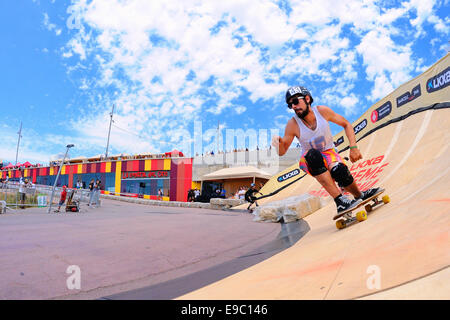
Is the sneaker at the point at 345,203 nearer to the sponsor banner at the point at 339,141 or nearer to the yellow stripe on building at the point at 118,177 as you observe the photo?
the sponsor banner at the point at 339,141

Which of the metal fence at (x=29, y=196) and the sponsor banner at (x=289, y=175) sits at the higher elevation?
the sponsor banner at (x=289, y=175)

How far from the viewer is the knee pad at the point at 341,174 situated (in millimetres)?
3363

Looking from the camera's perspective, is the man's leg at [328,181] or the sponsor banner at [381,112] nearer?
the man's leg at [328,181]

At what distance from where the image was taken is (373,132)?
11.4 meters

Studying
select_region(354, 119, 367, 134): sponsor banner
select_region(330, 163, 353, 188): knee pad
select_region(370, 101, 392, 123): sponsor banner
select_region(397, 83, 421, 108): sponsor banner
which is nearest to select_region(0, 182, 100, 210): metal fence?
select_region(330, 163, 353, 188): knee pad

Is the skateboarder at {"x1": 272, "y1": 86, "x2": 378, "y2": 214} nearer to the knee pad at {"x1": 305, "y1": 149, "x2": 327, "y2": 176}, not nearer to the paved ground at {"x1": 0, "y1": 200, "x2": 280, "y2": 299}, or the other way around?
the knee pad at {"x1": 305, "y1": 149, "x2": 327, "y2": 176}

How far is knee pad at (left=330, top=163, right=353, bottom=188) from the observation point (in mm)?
3363

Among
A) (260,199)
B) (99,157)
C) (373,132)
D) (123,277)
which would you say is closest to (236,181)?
(260,199)

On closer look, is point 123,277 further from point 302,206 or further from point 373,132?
point 373,132

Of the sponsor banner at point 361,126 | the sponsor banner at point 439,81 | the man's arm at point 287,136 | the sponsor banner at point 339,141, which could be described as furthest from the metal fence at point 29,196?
the sponsor banner at point 439,81

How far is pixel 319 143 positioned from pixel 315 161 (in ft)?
0.97

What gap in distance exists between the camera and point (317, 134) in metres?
3.42

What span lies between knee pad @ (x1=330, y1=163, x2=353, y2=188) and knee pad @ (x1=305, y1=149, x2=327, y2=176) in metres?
0.16
